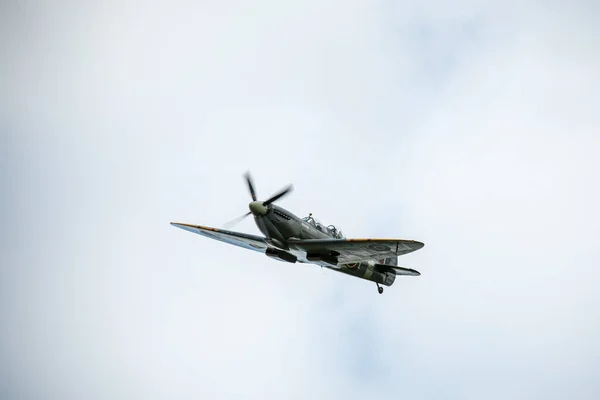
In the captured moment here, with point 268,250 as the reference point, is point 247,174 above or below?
above

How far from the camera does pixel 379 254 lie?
90.1ft

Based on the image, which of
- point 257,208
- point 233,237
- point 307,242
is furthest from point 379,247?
point 233,237

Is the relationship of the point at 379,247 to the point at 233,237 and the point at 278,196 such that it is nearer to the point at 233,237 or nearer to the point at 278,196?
the point at 278,196

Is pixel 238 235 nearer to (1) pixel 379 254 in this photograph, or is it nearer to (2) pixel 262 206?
(2) pixel 262 206

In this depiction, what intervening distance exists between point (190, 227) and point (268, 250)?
6405 mm

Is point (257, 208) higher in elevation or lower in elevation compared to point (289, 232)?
higher

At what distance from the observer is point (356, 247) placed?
26859 mm

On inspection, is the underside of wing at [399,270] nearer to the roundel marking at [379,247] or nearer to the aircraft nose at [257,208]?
the roundel marking at [379,247]

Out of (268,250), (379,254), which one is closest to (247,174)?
(268,250)

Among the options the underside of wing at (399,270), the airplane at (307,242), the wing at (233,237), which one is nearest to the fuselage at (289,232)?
the airplane at (307,242)

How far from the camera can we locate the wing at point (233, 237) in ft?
99.8

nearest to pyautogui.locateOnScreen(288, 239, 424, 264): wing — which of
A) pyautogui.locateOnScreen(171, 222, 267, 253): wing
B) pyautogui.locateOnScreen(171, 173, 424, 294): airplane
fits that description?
pyautogui.locateOnScreen(171, 173, 424, 294): airplane

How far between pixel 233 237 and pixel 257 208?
5.93 meters

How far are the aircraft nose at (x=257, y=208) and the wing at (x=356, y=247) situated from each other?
2.03 m
